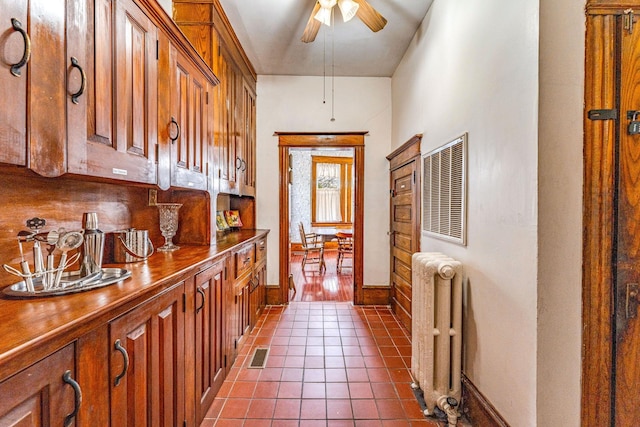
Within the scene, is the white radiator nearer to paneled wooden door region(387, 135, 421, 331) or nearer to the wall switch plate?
paneled wooden door region(387, 135, 421, 331)

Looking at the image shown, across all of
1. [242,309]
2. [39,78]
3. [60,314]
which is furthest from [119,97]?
[242,309]

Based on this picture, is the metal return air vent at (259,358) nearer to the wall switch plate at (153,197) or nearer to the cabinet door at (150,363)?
the cabinet door at (150,363)

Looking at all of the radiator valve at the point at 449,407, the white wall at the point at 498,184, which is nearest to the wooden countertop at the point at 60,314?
the white wall at the point at 498,184

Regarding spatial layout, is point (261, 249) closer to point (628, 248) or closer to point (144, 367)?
point (144, 367)

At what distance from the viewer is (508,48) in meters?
1.48

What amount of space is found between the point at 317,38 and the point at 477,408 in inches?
126

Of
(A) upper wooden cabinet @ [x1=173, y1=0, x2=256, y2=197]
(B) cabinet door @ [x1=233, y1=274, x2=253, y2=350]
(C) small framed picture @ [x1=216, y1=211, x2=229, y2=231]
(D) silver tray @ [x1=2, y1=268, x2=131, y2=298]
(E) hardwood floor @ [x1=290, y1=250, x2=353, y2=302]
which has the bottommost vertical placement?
(E) hardwood floor @ [x1=290, y1=250, x2=353, y2=302]

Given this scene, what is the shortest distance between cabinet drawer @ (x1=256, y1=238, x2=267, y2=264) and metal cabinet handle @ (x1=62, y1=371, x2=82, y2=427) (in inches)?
95.4

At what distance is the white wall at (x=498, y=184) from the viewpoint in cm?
134

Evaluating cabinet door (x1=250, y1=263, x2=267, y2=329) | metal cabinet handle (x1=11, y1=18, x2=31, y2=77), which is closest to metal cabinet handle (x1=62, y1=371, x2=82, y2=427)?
metal cabinet handle (x1=11, y1=18, x2=31, y2=77)

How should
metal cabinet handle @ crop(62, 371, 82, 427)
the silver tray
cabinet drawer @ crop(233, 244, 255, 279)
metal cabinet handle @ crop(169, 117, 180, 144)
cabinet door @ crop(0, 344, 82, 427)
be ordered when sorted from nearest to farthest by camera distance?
1. cabinet door @ crop(0, 344, 82, 427)
2. metal cabinet handle @ crop(62, 371, 82, 427)
3. the silver tray
4. metal cabinet handle @ crop(169, 117, 180, 144)
5. cabinet drawer @ crop(233, 244, 255, 279)

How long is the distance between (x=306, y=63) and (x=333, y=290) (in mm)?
3028

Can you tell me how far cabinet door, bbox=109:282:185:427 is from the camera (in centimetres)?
98

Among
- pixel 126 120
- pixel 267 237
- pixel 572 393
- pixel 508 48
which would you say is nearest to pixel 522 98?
pixel 508 48
